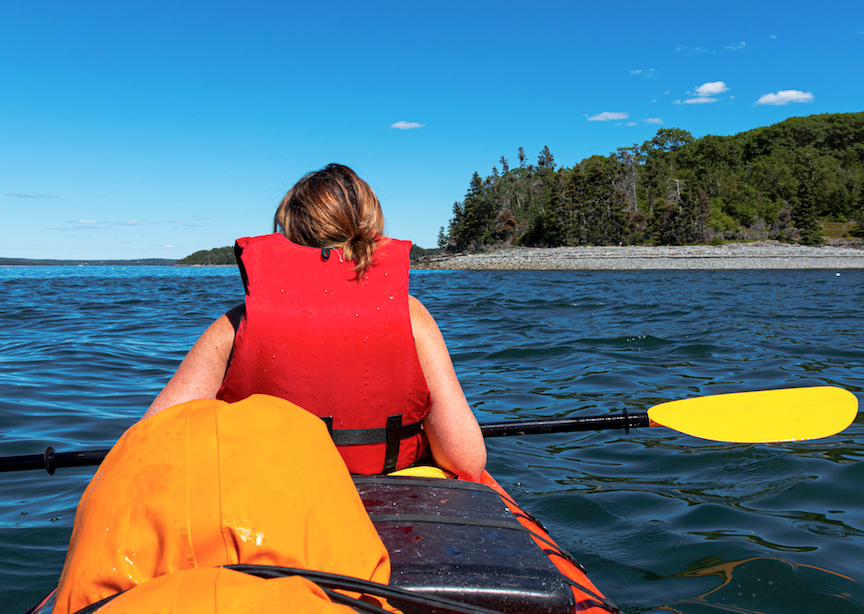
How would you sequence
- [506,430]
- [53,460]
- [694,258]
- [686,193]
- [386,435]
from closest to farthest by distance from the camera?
[386,435], [53,460], [506,430], [694,258], [686,193]

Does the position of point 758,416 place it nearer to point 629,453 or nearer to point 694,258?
point 629,453

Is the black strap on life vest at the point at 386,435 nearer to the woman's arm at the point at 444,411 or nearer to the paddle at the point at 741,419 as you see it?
the woman's arm at the point at 444,411

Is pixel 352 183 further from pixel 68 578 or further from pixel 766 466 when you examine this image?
pixel 766 466

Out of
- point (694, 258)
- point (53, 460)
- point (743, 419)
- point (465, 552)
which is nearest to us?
point (465, 552)

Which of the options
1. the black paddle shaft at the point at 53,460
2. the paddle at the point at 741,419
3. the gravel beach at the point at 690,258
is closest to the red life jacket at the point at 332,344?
the black paddle shaft at the point at 53,460

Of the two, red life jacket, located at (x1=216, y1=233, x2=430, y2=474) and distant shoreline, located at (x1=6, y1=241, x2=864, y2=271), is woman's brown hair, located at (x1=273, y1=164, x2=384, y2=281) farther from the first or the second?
distant shoreline, located at (x1=6, y1=241, x2=864, y2=271)

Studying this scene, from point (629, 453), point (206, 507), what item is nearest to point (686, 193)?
point (629, 453)

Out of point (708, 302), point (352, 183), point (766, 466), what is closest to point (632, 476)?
point (766, 466)

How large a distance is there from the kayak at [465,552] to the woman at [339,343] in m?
0.24

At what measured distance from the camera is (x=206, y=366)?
1.92 meters

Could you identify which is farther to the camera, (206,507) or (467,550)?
(467,550)

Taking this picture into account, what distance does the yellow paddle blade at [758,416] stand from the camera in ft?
10.1

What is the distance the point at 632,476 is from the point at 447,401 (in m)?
2.31

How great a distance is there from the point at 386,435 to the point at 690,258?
139 feet
